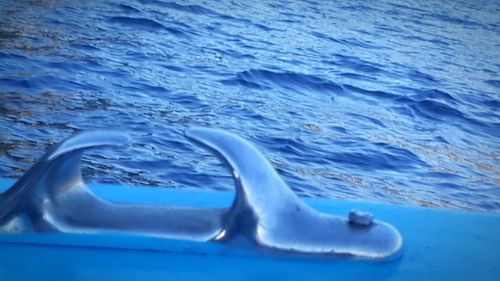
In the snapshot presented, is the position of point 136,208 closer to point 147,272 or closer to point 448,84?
point 147,272

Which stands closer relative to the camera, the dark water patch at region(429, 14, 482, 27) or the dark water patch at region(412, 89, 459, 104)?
the dark water patch at region(412, 89, 459, 104)

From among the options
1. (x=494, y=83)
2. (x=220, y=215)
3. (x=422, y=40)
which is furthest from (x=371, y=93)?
(x=220, y=215)

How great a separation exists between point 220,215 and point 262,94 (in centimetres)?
504

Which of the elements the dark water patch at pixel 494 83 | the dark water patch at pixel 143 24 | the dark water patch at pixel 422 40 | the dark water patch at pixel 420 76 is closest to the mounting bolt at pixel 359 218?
the dark water patch at pixel 420 76

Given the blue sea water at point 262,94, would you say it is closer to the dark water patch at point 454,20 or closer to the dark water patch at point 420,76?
the dark water patch at point 420,76

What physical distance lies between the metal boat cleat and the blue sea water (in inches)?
107

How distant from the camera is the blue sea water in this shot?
4578mm

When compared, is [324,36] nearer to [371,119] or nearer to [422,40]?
[422,40]

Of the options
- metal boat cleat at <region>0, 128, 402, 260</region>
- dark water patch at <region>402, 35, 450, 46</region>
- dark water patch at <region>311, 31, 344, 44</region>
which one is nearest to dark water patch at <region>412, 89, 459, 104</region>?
dark water patch at <region>311, 31, 344, 44</region>

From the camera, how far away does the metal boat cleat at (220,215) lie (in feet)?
4.44

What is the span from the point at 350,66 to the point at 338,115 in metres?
2.14

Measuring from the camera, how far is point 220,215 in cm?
142

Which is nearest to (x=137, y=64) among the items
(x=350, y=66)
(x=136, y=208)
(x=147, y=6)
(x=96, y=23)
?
(x=96, y=23)

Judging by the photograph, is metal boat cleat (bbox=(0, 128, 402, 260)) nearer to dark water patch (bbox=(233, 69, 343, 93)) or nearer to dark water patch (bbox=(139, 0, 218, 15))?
dark water patch (bbox=(233, 69, 343, 93))
